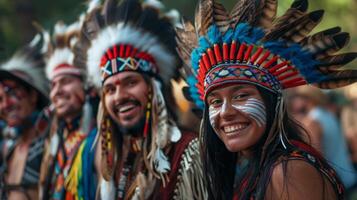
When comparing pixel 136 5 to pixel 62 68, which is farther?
pixel 62 68

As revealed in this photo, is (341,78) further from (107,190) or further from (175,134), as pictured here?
(107,190)

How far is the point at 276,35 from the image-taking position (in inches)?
138

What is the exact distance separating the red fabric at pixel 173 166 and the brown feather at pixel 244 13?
3.62ft

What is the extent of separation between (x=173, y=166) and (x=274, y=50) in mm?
1217

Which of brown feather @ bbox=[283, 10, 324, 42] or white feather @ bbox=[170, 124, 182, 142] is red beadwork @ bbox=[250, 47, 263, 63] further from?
white feather @ bbox=[170, 124, 182, 142]

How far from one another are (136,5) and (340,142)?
366cm

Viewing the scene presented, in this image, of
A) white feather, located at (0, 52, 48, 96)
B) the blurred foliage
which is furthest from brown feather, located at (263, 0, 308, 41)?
the blurred foliage

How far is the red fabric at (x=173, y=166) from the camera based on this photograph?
430 cm

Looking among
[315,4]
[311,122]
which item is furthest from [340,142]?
[315,4]

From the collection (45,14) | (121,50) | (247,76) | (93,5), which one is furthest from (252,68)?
(45,14)

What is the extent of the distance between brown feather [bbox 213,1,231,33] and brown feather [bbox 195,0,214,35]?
0.02 meters

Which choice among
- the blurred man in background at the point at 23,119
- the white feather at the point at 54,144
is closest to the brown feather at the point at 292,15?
the white feather at the point at 54,144

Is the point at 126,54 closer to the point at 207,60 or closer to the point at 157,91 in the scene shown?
the point at 157,91

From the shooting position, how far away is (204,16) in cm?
375
